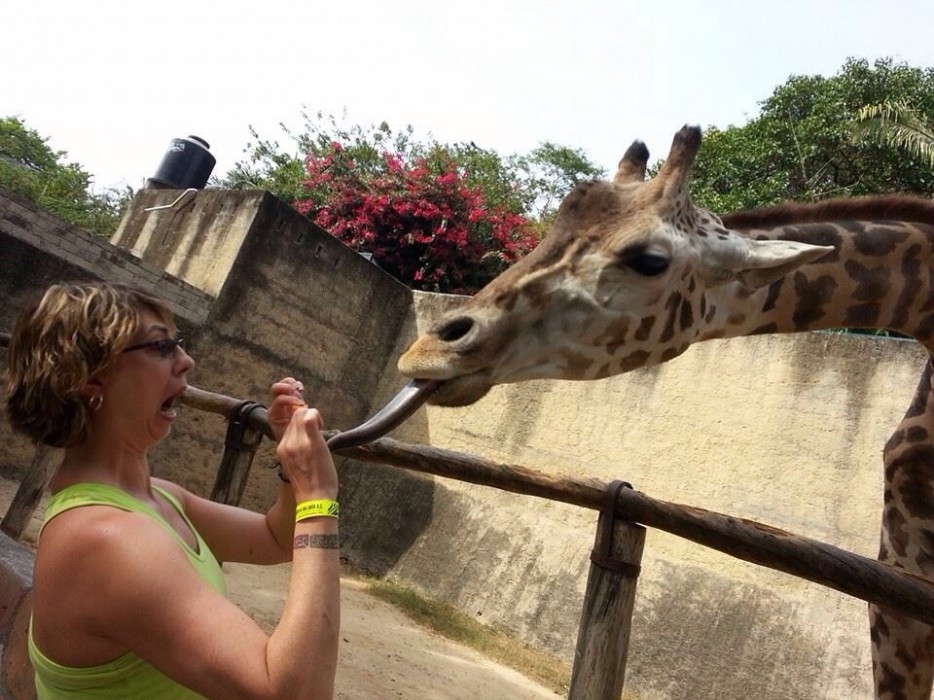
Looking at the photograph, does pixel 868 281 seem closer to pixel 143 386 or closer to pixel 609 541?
pixel 609 541

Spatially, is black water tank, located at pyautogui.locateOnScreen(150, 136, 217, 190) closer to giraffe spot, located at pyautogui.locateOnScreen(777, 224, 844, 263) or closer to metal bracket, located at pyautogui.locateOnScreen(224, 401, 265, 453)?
metal bracket, located at pyautogui.locateOnScreen(224, 401, 265, 453)

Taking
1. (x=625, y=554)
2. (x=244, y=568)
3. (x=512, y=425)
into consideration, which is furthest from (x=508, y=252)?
(x=625, y=554)

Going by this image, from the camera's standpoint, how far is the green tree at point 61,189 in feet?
51.9

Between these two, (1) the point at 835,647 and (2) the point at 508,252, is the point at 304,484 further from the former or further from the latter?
(2) the point at 508,252

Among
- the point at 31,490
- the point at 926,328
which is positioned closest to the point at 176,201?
the point at 31,490

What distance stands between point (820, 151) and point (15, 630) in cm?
1317

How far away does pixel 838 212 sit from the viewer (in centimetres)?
274

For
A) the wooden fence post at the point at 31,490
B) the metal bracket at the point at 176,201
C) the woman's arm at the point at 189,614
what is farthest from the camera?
the metal bracket at the point at 176,201

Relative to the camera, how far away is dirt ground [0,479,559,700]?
436 centimetres

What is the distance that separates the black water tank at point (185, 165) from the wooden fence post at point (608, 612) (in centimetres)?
973

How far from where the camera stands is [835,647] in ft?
16.6

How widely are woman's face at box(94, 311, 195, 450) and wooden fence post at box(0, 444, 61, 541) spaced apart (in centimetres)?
310

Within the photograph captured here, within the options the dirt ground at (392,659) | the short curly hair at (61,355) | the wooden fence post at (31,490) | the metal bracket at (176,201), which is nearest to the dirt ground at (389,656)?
the dirt ground at (392,659)

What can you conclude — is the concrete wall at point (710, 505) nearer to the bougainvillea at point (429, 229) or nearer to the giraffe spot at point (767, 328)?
the giraffe spot at point (767, 328)
